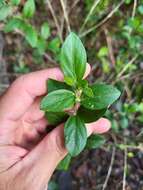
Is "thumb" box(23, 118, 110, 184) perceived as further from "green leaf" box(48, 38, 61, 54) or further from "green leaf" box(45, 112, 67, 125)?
"green leaf" box(48, 38, 61, 54)

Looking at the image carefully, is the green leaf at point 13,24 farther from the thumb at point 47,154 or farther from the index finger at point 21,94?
the thumb at point 47,154

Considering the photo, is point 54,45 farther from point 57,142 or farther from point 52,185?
point 52,185

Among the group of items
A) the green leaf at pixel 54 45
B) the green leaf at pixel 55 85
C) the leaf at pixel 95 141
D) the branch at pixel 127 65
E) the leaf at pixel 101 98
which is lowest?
the leaf at pixel 95 141

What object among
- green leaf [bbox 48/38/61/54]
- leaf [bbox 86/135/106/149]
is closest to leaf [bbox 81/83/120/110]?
leaf [bbox 86/135/106/149]

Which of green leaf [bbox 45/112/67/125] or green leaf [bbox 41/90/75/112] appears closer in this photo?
green leaf [bbox 41/90/75/112]

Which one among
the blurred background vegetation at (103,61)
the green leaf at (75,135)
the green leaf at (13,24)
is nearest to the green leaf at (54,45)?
the blurred background vegetation at (103,61)

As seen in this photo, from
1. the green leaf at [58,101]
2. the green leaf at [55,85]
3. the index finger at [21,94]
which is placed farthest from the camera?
the index finger at [21,94]

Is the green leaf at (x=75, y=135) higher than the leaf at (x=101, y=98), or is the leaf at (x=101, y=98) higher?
the leaf at (x=101, y=98)
